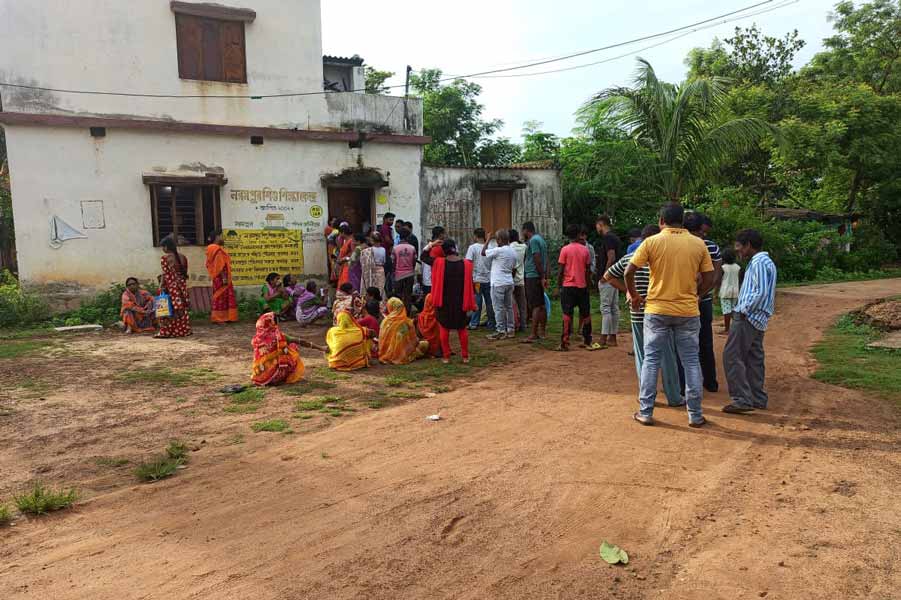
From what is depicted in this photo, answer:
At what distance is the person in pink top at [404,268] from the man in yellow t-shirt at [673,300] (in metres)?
5.89

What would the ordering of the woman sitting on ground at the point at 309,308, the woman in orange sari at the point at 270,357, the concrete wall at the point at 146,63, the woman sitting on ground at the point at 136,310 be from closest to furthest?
the woman in orange sari at the point at 270,357 → the woman sitting on ground at the point at 136,310 → the concrete wall at the point at 146,63 → the woman sitting on ground at the point at 309,308

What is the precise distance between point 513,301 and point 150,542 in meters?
7.21

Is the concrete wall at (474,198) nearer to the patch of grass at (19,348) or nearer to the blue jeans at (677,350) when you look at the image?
the patch of grass at (19,348)

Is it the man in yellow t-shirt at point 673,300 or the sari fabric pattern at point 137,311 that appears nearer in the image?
the man in yellow t-shirt at point 673,300

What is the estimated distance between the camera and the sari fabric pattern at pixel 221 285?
11.2 metres

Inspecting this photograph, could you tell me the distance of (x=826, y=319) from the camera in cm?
1152

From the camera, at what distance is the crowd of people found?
5.31 meters

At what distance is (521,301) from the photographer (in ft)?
34.1

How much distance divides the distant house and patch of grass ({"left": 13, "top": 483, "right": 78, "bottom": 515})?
8.94 meters

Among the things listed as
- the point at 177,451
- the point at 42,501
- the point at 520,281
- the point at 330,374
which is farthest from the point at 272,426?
the point at 520,281

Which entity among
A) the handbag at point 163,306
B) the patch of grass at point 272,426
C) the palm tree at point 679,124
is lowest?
the patch of grass at point 272,426

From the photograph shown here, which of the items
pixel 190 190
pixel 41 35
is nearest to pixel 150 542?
pixel 190 190

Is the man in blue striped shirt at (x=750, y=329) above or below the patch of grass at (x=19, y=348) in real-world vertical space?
above

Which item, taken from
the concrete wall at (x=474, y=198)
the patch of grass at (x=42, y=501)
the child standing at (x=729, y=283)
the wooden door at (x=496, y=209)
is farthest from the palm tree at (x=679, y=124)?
the patch of grass at (x=42, y=501)
